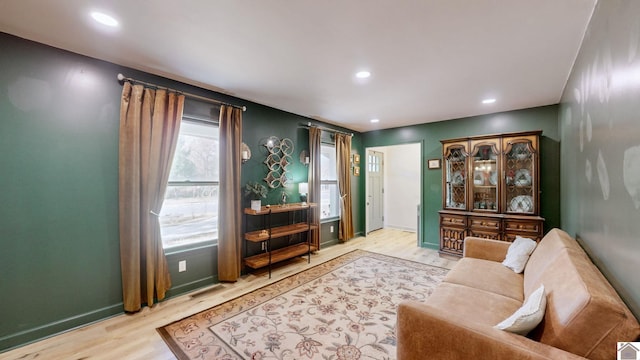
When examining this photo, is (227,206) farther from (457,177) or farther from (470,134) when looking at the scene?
(470,134)

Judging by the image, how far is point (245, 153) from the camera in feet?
11.9

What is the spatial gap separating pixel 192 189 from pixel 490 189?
4.70 meters

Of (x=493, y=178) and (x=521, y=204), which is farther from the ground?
(x=493, y=178)

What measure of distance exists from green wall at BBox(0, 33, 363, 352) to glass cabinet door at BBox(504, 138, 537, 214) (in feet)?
17.3

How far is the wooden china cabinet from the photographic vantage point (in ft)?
12.7

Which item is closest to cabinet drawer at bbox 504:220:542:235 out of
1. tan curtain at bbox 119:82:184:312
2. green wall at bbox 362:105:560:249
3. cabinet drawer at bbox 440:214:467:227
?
green wall at bbox 362:105:560:249

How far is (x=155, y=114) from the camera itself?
Result: 274cm

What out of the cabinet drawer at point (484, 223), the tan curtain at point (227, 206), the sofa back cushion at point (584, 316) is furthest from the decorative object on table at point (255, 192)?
the cabinet drawer at point (484, 223)

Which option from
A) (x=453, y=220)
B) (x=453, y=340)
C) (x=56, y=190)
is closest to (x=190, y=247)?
(x=56, y=190)

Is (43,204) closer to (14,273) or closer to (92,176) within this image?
(92,176)

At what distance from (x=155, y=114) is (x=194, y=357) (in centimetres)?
240

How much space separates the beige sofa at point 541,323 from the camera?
1051mm

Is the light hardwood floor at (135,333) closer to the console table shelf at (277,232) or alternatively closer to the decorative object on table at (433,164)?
the console table shelf at (277,232)

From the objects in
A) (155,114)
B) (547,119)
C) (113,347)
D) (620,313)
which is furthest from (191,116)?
(547,119)
